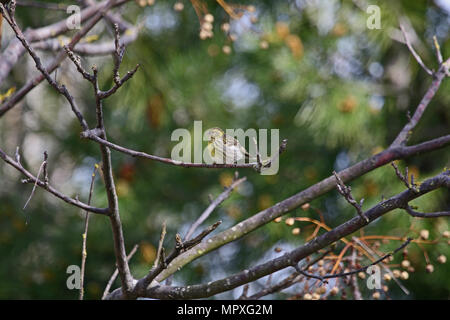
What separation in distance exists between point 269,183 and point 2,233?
1.96m

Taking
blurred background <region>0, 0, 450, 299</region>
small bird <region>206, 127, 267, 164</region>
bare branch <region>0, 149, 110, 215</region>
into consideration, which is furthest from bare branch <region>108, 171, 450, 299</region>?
blurred background <region>0, 0, 450, 299</region>

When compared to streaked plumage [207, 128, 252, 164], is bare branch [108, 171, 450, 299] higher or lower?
lower

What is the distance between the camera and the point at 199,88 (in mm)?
3957

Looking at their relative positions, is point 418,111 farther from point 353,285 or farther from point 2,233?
point 2,233

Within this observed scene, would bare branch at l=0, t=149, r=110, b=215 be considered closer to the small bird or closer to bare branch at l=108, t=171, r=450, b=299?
bare branch at l=108, t=171, r=450, b=299

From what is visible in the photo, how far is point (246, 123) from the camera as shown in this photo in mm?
3779

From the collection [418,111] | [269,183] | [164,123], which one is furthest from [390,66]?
[418,111]

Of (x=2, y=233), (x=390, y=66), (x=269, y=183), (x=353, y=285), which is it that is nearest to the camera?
(x=353, y=285)

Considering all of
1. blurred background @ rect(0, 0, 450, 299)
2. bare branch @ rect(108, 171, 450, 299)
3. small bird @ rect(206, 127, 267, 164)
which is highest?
blurred background @ rect(0, 0, 450, 299)

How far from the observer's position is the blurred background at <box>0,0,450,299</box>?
313cm

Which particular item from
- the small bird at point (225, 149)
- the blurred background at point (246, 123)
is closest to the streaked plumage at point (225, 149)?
the small bird at point (225, 149)

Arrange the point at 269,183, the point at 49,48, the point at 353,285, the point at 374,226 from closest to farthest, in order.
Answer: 1. the point at 353,285
2. the point at 49,48
3. the point at 374,226
4. the point at 269,183

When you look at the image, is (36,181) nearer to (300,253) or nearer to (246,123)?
(300,253)
